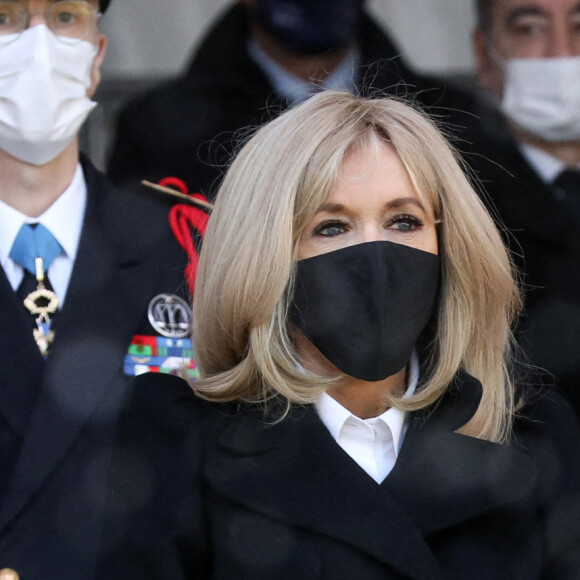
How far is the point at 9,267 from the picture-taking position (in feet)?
9.20

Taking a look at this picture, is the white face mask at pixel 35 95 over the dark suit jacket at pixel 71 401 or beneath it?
over

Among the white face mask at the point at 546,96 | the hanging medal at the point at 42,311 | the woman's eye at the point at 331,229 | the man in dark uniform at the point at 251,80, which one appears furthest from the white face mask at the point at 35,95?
the white face mask at the point at 546,96

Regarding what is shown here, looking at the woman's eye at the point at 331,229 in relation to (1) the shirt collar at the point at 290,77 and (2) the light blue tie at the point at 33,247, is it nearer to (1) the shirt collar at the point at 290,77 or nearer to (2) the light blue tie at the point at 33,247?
(2) the light blue tie at the point at 33,247

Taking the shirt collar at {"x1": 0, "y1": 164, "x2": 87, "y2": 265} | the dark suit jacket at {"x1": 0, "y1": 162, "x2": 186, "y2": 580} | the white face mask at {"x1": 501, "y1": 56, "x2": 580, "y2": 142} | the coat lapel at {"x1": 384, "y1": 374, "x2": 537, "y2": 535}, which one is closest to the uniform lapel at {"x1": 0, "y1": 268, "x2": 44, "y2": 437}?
the dark suit jacket at {"x1": 0, "y1": 162, "x2": 186, "y2": 580}

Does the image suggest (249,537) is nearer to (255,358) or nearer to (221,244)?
(255,358)

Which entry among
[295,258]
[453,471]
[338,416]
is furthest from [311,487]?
[295,258]

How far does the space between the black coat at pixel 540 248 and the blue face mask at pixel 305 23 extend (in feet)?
1.72

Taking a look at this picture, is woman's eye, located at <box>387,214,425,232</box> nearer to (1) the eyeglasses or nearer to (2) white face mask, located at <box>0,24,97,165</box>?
(2) white face mask, located at <box>0,24,97,165</box>

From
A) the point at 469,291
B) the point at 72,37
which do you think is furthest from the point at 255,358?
the point at 72,37

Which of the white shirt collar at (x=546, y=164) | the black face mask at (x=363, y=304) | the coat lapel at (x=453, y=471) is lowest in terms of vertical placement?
the white shirt collar at (x=546, y=164)

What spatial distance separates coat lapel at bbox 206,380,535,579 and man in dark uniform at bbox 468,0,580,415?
96cm

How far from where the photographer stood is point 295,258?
7.48 feet

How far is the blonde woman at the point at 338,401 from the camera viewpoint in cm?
219

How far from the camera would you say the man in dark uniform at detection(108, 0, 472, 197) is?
3424 millimetres
